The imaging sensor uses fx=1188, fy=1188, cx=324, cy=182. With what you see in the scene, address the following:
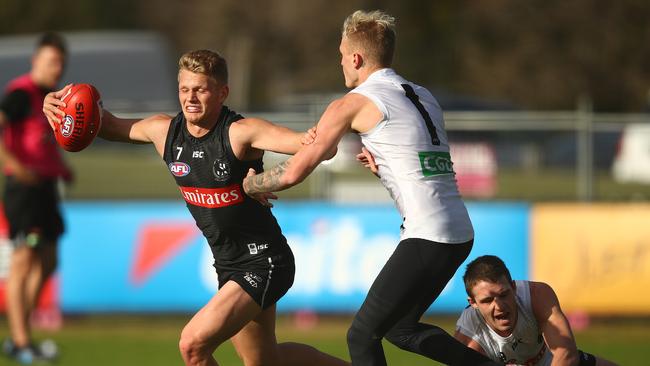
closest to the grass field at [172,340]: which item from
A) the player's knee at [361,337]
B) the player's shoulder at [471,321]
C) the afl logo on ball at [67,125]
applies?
the player's shoulder at [471,321]

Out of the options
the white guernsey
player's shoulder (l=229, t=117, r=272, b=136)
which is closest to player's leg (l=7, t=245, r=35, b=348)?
player's shoulder (l=229, t=117, r=272, b=136)

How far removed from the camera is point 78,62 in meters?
37.4

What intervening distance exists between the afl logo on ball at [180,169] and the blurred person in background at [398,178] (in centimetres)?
48

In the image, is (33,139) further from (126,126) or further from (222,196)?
(222,196)

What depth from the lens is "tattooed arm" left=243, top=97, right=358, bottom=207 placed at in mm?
5777

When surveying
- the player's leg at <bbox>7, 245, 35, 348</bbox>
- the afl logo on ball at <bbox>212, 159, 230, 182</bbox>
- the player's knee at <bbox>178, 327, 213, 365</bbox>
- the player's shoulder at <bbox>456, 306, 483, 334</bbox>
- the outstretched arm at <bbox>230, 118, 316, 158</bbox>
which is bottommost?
the player's leg at <bbox>7, 245, 35, 348</bbox>

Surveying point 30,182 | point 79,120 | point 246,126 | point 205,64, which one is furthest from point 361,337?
point 30,182

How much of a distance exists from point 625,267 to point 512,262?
1.06 metres

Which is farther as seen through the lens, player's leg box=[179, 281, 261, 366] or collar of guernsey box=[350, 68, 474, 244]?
player's leg box=[179, 281, 261, 366]

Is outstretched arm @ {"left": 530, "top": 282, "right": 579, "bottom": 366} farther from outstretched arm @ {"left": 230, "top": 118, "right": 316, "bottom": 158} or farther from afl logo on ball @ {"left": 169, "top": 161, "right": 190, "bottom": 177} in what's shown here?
afl logo on ball @ {"left": 169, "top": 161, "right": 190, "bottom": 177}

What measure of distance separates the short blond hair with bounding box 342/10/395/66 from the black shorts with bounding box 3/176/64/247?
171 inches

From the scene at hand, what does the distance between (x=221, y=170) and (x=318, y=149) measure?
64cm

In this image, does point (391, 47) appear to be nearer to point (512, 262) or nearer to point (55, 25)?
point (512, 262)

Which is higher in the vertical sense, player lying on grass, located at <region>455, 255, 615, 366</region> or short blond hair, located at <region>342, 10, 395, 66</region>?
short blond hair, located at <region>342, 10, 395, 66</region>
